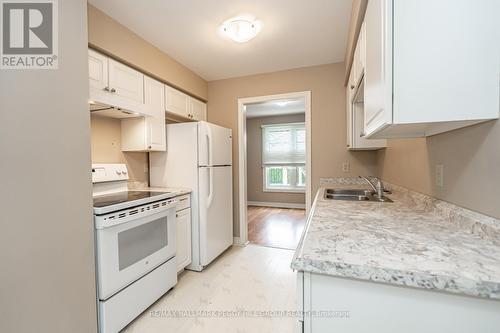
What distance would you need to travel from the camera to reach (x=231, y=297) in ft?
6.49

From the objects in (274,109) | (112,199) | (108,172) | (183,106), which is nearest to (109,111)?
(108,172)

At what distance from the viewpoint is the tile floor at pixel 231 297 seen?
1.63 m

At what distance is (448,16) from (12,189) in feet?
6.15

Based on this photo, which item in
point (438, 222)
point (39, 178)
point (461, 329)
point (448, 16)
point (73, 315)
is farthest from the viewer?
point (73, 315)

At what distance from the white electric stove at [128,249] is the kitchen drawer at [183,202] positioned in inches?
6.5

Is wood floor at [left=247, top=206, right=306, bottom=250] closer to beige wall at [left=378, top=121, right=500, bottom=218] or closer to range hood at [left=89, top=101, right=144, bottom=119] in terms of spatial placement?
beige wall at [left=378, top=121, right=500, bottom=218]

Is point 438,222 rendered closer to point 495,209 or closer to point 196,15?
point 495,209

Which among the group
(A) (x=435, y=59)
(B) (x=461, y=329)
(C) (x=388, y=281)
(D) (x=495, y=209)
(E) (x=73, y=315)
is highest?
(A) (x=435, y=59)

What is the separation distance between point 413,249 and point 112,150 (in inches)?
96.0

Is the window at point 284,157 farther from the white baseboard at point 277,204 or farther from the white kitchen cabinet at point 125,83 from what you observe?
the white kitchen cabinet at point 125,83

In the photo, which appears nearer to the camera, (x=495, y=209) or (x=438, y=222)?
(x=495, y=209)

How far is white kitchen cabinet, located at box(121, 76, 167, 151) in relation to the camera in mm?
2229

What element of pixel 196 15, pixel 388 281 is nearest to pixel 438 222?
pixel 388 281

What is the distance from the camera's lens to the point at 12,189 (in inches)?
39.8
